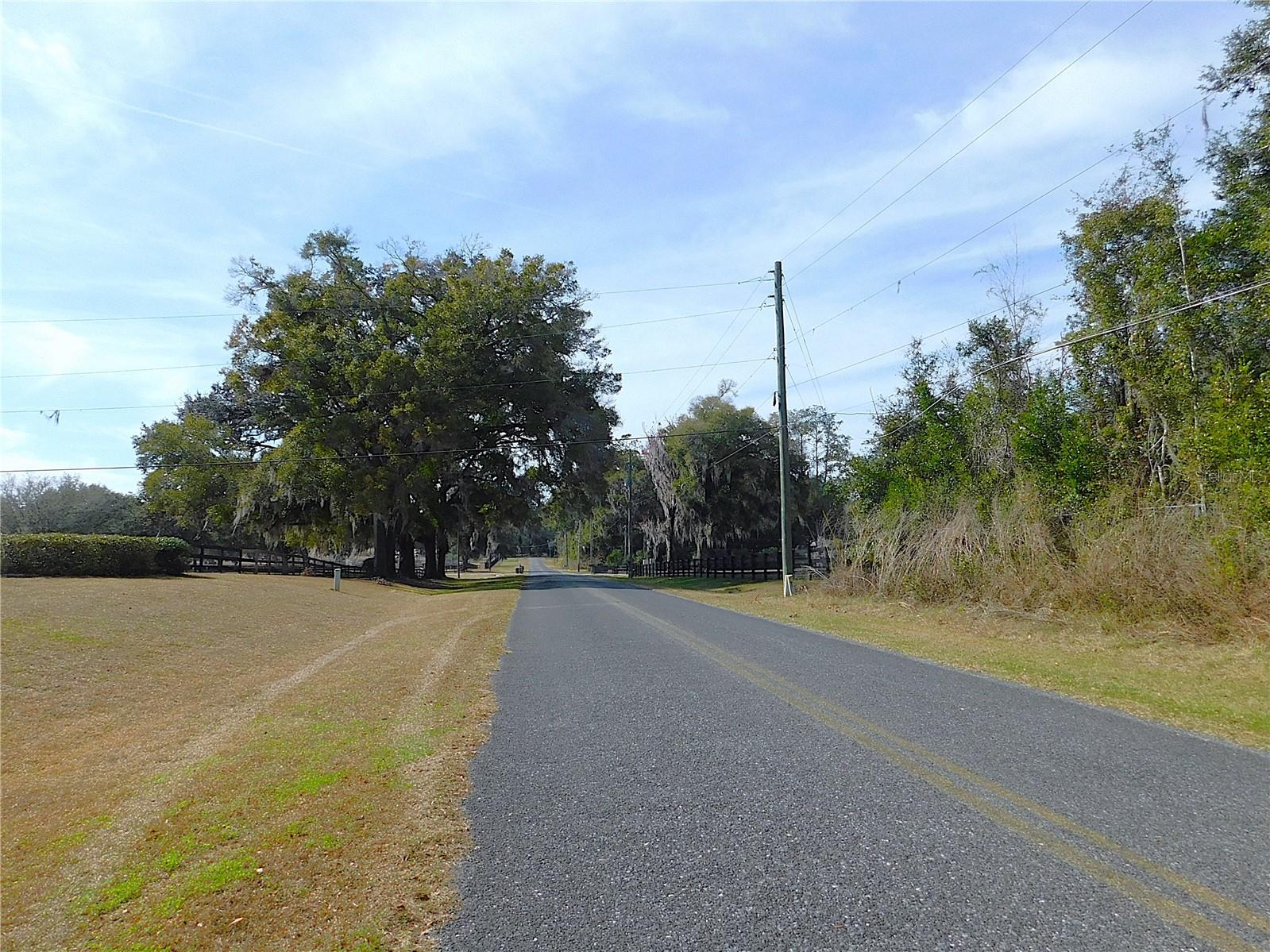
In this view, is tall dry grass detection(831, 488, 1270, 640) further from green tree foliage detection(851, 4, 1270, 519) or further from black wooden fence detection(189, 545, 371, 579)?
black wooden fence detection(189, 545, 371, 579)

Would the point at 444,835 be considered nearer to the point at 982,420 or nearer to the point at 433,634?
the point at 433,634

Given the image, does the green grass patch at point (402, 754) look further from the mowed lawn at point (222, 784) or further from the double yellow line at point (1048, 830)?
the double yellow line at point (1048, 830)

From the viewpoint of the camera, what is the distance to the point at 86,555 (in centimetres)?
2025

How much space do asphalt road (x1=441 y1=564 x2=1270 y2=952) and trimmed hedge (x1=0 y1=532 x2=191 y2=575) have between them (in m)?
16.9

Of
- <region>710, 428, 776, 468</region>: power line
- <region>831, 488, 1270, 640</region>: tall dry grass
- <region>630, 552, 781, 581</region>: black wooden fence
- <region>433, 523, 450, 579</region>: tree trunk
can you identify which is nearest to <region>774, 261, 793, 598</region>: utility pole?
<region>831, 488, 1270, 640</region>: tall dry grass

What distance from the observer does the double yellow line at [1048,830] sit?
3256 mm

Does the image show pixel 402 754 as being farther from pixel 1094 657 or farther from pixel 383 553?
pixel 383 553

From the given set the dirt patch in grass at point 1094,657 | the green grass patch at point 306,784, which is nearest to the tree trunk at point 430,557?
the dirt patch in grass at point 1094,657

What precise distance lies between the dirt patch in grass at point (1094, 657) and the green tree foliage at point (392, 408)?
20.1m

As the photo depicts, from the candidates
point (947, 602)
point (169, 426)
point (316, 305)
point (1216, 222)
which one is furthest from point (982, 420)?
point (169, 426)

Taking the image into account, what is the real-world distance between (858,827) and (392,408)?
33075 millimetres

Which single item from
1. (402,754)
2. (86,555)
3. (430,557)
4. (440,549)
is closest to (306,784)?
(402,754)

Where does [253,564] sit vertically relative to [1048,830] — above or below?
above

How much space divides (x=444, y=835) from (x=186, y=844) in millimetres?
1445
